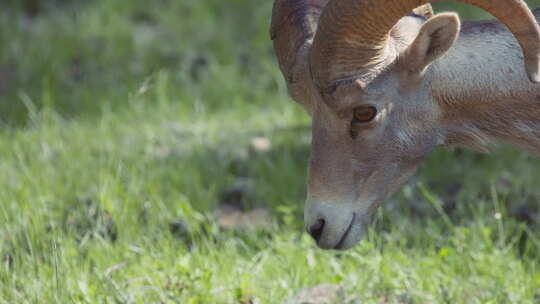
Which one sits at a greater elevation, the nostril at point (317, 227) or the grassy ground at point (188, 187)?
the nostril at point (317, 227)

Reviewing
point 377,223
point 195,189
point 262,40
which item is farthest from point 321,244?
point 262,40

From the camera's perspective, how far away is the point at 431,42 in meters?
3.15

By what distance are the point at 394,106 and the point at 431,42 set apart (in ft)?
1.01

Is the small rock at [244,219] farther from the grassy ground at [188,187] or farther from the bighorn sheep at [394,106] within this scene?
the bighorn sheep at [394,106]

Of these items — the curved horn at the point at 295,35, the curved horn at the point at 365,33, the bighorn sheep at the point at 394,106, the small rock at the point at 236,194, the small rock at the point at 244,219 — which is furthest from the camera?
the small rock at the point at 236,194

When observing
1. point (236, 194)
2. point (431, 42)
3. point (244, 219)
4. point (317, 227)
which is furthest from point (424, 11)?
point (236, 194)

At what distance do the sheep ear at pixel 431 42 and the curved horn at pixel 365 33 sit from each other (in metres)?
0.09

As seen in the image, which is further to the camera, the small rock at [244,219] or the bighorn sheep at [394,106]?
the small rock at [244,219]

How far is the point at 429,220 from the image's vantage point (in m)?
4.32

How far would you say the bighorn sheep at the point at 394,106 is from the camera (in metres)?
3.18

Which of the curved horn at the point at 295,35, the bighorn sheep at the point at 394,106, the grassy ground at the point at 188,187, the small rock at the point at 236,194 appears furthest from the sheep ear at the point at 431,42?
the small rock at the point at 236,194

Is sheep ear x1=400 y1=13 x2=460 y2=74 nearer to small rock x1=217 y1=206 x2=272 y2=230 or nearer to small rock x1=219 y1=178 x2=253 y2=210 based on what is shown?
small rock x1=217 y1=206 x2=272 y2=230

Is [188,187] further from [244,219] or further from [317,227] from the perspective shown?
[317,227]

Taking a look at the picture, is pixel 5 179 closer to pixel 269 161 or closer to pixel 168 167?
pixel 168 167
